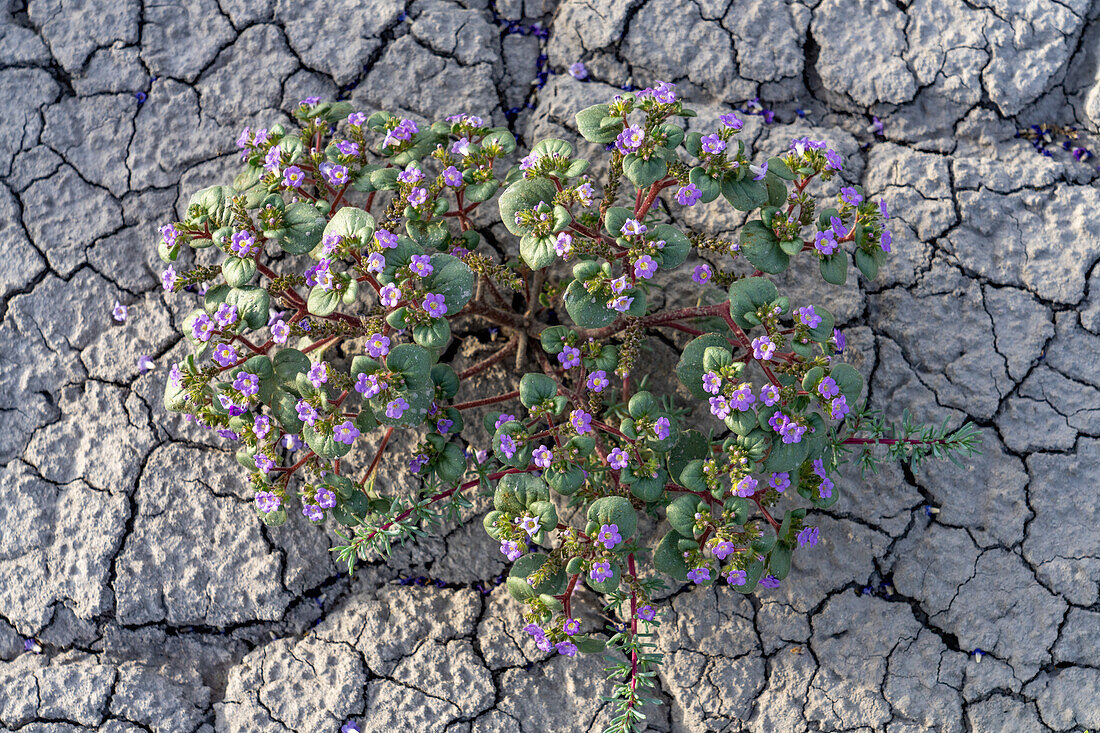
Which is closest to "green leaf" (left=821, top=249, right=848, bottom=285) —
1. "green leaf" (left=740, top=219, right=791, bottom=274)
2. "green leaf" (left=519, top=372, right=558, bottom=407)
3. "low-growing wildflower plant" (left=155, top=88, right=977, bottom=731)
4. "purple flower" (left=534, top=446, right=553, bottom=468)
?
"low-growing wildflower plant" (left=155, top=88, right=977, bottom=731)

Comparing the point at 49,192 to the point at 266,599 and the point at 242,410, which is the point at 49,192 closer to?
the point at 242,410

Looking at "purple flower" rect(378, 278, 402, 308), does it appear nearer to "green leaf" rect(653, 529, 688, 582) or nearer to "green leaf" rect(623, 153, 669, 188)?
"green leaf" rect(623, 153, 669, 188)

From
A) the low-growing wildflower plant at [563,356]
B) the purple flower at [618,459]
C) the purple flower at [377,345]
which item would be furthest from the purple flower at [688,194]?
the purple flower at [377,345]

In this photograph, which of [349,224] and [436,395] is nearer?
[349,224]

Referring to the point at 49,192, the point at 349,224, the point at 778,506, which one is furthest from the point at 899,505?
the point at 49,192

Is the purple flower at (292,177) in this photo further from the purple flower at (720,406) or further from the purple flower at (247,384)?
the purple flower at (720,406)

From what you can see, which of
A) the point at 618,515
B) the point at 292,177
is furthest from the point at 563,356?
the point at 292,177

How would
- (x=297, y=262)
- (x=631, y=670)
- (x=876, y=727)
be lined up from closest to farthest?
(x=631, y=670) → (x=876, y=727) → (x=297, y=262)
